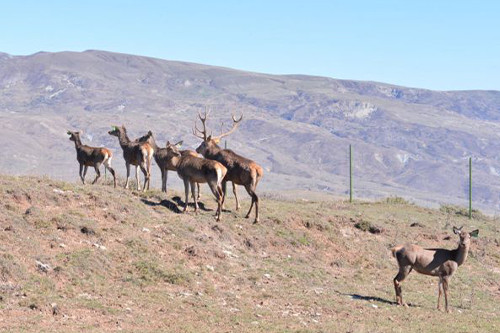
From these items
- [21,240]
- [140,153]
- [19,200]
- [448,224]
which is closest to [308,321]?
[21,240]

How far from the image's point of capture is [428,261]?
21828 mm

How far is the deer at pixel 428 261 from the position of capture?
850 inches

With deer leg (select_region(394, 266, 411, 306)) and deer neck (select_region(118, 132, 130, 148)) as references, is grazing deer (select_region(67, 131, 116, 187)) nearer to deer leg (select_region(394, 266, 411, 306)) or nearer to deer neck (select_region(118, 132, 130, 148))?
deer neck (select_region(118, 132, 130, 148))

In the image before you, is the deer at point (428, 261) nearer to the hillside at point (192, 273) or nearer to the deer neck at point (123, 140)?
the hillside at point (192, 273)

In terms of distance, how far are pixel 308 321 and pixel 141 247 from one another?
559cm

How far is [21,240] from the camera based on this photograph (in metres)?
20.3

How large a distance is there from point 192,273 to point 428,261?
6.40 m

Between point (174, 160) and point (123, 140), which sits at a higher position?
point (123, 140)

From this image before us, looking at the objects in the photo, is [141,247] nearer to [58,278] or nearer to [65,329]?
[58,278]

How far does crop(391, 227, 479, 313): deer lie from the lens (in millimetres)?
21594

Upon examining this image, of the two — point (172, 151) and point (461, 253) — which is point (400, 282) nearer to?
point (461, 253)

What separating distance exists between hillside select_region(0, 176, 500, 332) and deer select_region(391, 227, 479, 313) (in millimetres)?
783

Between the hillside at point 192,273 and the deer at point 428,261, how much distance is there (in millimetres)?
783

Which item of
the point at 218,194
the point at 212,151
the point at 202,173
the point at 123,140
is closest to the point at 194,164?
the point at 202,173
